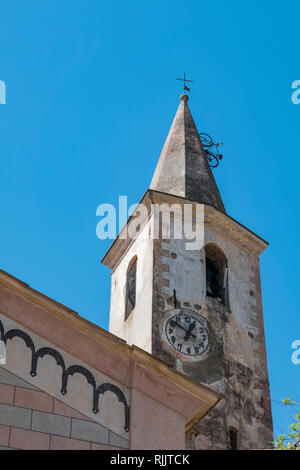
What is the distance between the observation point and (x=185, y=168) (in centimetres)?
2305

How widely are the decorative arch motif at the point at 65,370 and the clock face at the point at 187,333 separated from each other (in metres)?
10.4

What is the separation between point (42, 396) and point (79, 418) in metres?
0.40

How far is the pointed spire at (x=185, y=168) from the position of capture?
22344 mm

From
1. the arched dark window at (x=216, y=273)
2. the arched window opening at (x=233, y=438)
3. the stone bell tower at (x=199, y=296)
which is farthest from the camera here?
the arched dark window at (x=216, y=273)

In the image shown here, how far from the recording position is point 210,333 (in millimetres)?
19172

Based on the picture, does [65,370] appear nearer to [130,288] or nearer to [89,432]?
[89,432]

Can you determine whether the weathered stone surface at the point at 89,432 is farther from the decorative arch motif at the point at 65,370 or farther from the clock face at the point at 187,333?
the clock face at the point at 187,333

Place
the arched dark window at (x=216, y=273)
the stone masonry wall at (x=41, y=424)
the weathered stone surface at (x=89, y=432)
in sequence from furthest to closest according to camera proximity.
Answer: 1. the arched dark window at (x=216, y=273)
2. the weathered stone surface at (x=89, y=432)
3. the stone masonry wall at (x=41, y=424)

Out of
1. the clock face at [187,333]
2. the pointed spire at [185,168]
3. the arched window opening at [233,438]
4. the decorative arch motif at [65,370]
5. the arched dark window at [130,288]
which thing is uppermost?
the pointed spire at [185,168]

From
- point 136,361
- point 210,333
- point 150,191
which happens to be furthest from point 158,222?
point 136,361

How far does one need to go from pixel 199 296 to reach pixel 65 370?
1167 centimetres

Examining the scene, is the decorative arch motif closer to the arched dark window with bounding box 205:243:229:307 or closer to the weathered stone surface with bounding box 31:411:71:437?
the weathered stone surface with bounding box 31:411:71:437

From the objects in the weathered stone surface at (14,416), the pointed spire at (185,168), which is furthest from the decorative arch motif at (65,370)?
the pointed spire at (185,168)

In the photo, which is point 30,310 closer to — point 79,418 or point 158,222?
point 79,418
